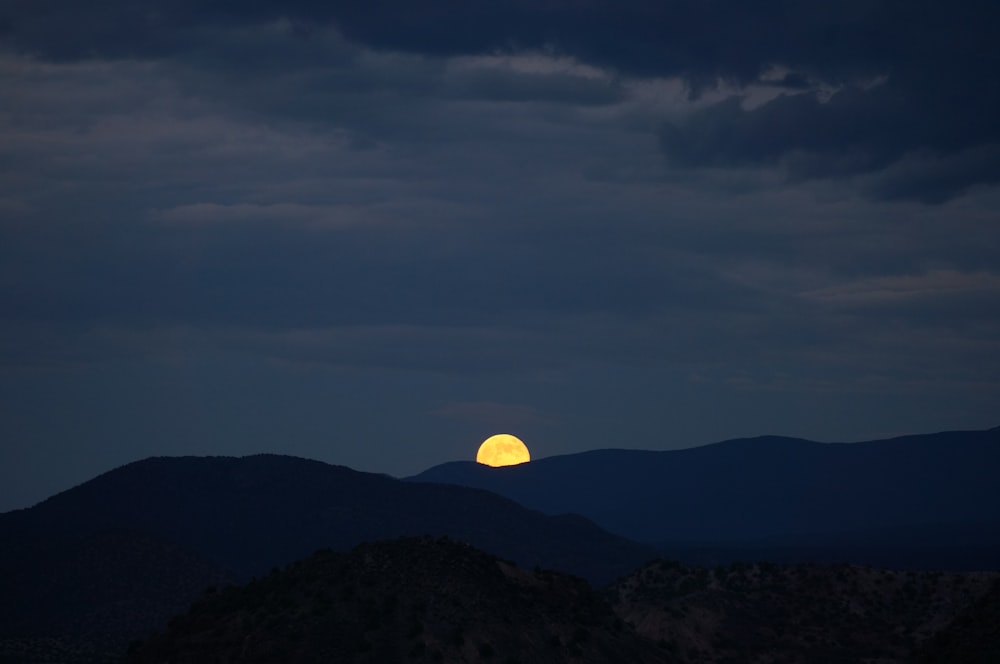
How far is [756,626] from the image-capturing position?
8381 cm

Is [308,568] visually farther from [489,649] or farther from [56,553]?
[56,553]

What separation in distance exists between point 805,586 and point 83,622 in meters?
64.1

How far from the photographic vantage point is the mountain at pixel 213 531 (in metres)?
125

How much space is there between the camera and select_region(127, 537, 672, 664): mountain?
54.0 metres

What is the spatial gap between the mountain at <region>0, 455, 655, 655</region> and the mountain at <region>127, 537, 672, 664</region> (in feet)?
207

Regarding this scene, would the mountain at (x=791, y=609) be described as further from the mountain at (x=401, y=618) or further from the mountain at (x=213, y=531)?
the mountain at (x=213, y=531)

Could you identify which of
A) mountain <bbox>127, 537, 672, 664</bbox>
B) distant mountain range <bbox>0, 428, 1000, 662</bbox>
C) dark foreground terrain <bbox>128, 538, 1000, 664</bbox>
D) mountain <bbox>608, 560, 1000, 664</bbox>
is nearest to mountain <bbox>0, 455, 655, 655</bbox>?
distant mountain range <bbox>0, 428, 1000, 662</bbox>

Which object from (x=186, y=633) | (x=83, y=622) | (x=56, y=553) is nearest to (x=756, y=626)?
(x=186, y=633)

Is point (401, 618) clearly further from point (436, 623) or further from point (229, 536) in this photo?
point (229, 536)

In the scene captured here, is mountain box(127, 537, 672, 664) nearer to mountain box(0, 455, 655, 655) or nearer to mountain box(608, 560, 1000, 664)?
mountain box(608, 560, 1000, 664)

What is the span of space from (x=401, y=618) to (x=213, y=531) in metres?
116

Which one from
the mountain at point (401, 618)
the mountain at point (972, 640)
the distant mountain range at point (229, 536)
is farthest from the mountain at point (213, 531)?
the mountain at point (972, 640)

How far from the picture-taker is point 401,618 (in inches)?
2208

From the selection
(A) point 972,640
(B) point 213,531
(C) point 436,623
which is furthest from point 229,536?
(A) point 972,640
